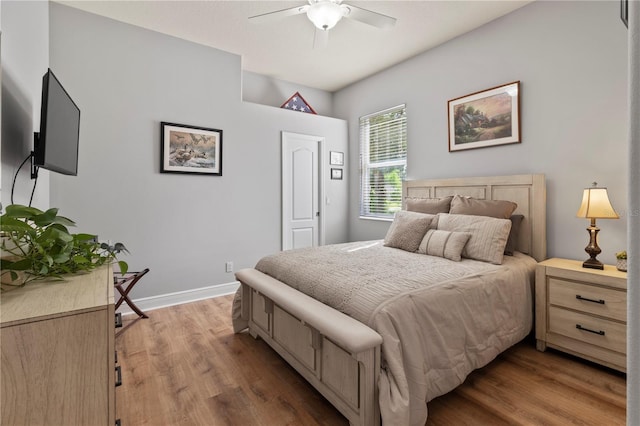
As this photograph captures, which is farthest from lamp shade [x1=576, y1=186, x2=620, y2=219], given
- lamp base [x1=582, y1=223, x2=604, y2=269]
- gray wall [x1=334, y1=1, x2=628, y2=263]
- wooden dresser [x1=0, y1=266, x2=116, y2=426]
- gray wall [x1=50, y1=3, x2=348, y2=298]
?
gray wall [x1=50, y1=3, x2=348, y2=298]

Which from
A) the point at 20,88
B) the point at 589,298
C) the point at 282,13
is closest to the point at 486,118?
the point at 589,298

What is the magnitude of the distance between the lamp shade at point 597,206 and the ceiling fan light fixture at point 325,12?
2281mm

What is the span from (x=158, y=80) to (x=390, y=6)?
96.1 inches

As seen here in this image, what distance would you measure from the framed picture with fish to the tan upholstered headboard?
2764mm

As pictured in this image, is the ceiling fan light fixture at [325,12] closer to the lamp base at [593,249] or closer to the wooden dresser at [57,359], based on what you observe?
the wooden dresser at [57,359]

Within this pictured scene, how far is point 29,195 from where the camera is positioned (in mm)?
2002

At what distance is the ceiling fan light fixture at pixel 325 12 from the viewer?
90.7 inches

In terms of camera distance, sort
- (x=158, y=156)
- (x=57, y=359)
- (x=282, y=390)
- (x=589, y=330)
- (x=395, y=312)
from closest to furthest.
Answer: (x=57, y=359), (x=395, y=312), (x=282, y=390), (x=589, y=330), (x=158, y=156)

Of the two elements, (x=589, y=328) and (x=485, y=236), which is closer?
(x=589, y=328)

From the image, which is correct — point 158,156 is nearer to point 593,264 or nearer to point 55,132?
point 55,132

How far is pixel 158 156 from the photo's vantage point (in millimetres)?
3312

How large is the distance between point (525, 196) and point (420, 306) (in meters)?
1.86

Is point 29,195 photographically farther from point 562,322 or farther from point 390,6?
point 562,322

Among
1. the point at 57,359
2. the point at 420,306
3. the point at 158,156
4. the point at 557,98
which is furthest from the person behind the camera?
the point at 158,156
